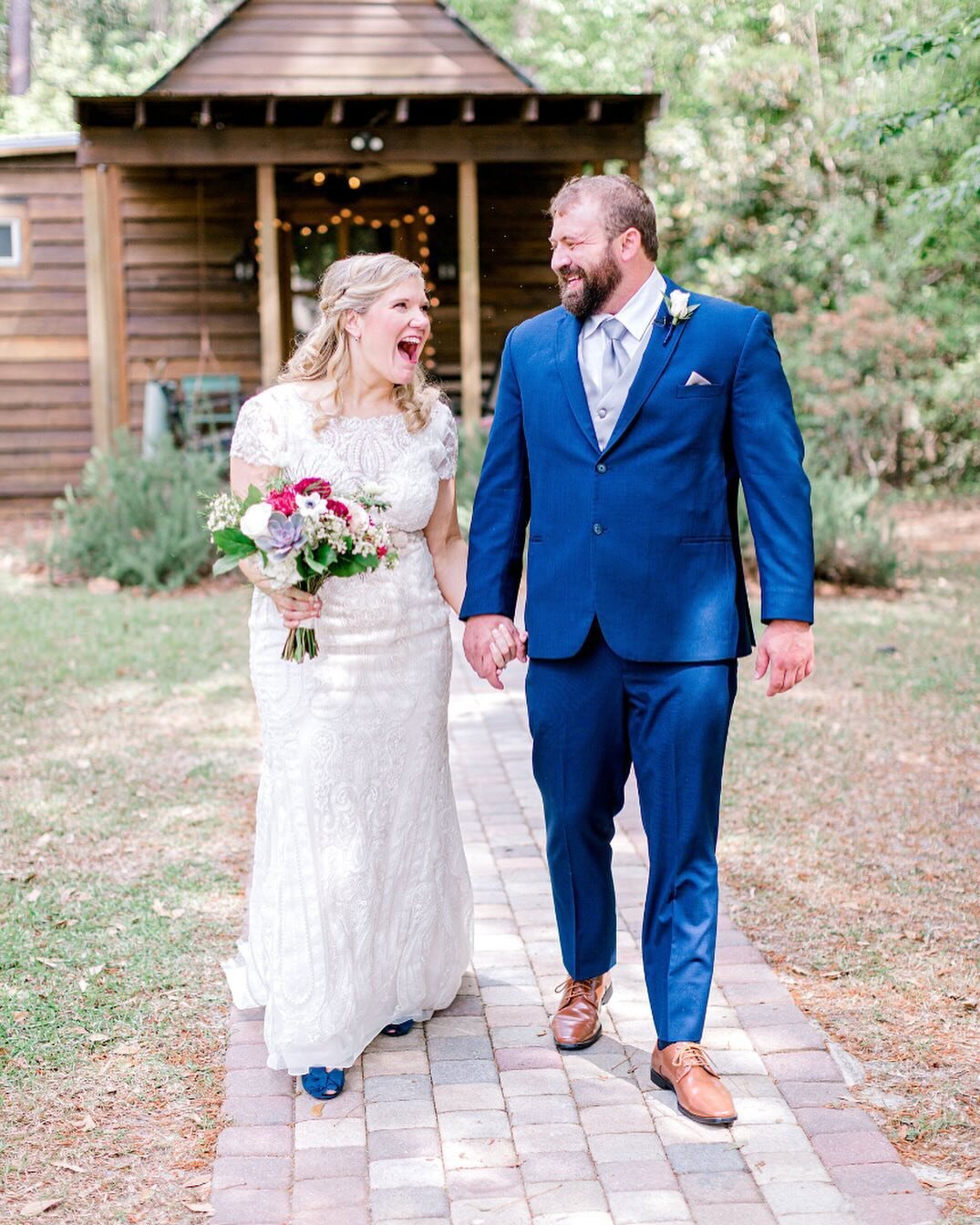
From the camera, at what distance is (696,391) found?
3.34 meters

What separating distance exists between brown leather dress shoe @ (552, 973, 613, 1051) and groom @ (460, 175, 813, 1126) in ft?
0.89

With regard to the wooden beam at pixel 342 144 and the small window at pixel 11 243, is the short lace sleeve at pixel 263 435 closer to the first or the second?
the wooden beam at pixel 342 144

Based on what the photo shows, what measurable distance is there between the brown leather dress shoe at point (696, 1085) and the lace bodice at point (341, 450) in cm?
148

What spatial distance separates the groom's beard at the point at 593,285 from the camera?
11.2 feet

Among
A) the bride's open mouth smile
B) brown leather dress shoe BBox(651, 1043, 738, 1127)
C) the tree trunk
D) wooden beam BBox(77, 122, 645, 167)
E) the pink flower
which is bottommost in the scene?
brown leather dress shoe BBox(651, 1043, 738, 1127)

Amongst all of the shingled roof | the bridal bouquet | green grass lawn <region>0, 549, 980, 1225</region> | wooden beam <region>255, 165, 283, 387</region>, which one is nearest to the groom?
the bridal bouquet

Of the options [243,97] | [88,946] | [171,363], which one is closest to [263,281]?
[243,97]

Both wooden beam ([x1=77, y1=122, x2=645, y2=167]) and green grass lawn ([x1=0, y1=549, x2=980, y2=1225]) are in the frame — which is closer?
green grass lawn ([x1=0, y1=549, x2=980, y2=1225])

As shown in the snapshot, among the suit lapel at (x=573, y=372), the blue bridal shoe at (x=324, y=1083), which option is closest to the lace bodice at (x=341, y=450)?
the suit lapel at (x=573, y=372)

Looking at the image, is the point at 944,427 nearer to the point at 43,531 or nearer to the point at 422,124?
the point at 422,124

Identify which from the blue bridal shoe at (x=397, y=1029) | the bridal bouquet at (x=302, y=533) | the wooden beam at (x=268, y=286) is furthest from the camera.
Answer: the wooden beam at (x=268, y=286)

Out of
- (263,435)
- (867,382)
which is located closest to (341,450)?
(263,435)

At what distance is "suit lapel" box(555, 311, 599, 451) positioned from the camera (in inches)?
136

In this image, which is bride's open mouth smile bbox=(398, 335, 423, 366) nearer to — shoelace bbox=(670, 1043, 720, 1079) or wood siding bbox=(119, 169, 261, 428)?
shoelace bbox=(670, 1043, 720, 1079)
